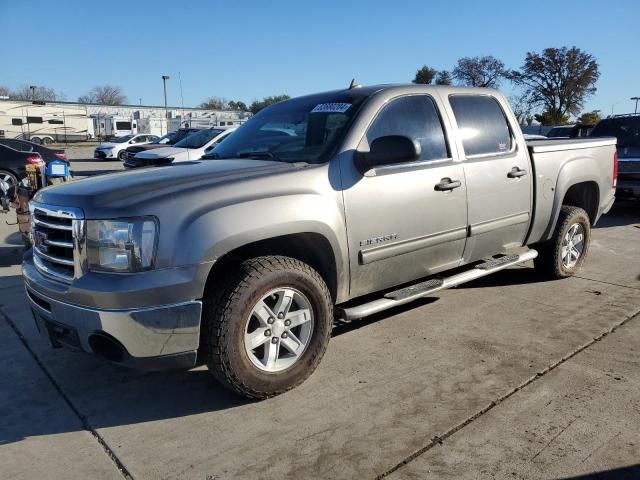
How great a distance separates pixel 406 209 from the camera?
12.0 feet

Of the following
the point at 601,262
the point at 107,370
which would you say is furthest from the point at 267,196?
the point at 601,262

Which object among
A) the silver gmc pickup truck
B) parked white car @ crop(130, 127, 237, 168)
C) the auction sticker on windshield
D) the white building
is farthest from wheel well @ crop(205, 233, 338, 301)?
the white building

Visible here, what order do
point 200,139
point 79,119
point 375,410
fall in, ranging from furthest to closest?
point 79,119, point 200,139, point 375,410

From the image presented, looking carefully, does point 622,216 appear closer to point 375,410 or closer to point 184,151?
point 375,410

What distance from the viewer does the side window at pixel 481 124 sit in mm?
4262

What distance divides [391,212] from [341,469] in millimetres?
1709

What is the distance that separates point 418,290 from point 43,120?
65768 mm

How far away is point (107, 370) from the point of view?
3.61m

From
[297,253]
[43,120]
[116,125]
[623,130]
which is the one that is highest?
[43,120]

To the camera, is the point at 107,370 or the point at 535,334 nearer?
the point at 107,370

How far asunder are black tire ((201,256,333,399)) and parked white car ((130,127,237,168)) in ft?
28.3

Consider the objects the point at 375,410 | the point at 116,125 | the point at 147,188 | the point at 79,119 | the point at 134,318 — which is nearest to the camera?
the point at 134,318

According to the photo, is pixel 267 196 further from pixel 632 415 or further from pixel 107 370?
pixel 632 415

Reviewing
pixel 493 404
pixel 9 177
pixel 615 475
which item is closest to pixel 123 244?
pixel 493 404
